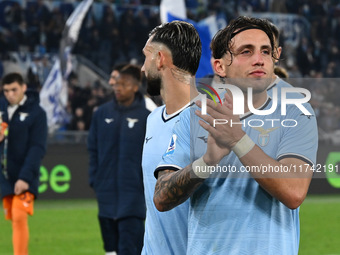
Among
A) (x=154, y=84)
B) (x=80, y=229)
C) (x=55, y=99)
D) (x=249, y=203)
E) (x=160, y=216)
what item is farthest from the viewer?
(x=55, y=99)

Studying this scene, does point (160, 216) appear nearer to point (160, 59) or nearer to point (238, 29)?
point (160, 59)

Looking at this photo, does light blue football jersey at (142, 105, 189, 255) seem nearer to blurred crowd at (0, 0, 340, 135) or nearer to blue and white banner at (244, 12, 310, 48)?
blurred crowd at (0, 0, 340, 135)

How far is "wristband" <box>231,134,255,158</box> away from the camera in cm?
213

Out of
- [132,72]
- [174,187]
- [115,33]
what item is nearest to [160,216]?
[174,187]

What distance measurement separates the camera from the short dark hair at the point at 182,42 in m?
3.42

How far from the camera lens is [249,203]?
2379mm

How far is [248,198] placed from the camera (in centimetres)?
238

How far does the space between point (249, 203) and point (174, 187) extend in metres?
0.28

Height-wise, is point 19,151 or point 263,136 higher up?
point 263,136

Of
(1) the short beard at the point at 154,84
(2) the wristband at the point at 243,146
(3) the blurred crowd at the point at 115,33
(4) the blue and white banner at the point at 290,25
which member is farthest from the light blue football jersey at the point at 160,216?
(4) the blue and white banner at the point at 290,25

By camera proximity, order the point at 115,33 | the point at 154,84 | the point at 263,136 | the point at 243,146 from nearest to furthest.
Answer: the point at 243,146, the point at 263,136, the point at 154,84, the point at 115,33

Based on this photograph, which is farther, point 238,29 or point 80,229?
Result: point 80,229

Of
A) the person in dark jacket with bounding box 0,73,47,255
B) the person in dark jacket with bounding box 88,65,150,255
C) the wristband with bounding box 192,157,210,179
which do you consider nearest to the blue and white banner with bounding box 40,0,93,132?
the person in dark jacket with bounding box 0,73,47,255

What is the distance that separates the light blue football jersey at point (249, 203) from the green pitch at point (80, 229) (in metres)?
6.70
